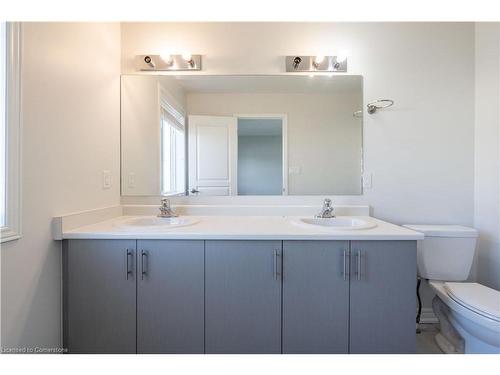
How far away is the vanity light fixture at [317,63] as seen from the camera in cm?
176

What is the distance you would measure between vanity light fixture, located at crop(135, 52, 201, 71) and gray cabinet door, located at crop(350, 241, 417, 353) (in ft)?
5.24

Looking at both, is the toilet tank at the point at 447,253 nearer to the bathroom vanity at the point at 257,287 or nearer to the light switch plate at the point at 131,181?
the bathroom vanity at the point at 257,287

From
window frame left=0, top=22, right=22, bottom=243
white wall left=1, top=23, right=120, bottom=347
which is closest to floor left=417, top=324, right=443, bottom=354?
white wall left=1, top=23, right=120, bottom=347

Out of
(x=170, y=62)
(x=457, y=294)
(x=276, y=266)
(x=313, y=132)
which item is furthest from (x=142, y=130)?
(x=457, y=294)

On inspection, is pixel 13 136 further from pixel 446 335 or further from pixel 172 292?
pixel 446 335

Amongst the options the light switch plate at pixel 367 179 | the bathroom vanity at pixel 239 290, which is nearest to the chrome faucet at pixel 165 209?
the bathroom vanity at pixel 239 290

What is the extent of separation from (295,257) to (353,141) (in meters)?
1.05

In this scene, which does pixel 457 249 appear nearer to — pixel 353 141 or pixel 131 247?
pixel 353 141

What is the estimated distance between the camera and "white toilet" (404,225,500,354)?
122 centimetres

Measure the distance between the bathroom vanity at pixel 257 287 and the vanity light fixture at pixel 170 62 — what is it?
4.03ft

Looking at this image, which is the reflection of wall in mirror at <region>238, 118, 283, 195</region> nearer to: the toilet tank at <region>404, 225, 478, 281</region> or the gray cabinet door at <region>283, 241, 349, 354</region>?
the gray cabinet door at <region>283, 241, 349, 354</region>

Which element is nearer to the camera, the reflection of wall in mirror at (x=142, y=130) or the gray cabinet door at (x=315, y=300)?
the gray cabinet door at (x=315, y=300)

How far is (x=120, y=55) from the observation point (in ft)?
5.92

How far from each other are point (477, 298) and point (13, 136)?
232 cm
